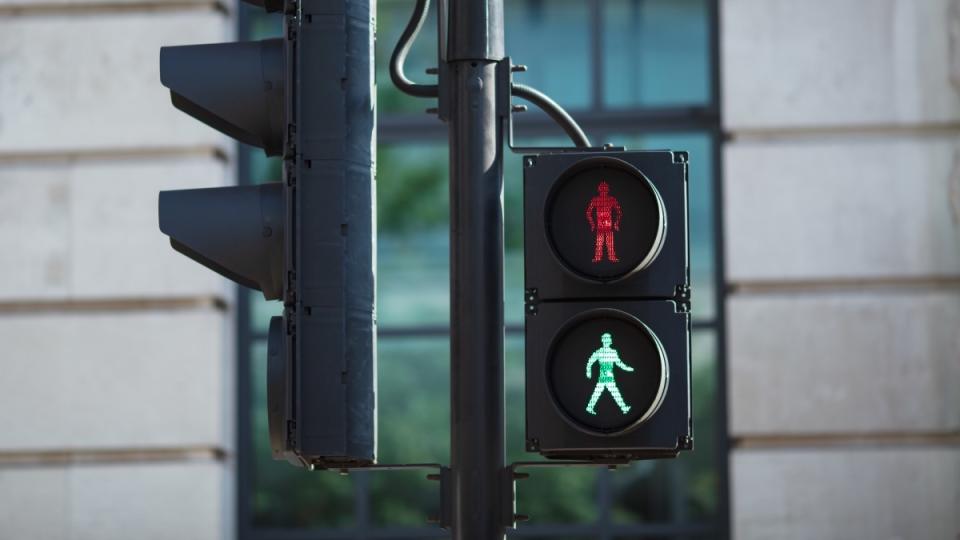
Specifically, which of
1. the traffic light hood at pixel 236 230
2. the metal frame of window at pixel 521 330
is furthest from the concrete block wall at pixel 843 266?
the traffic light hood at pixel 236 230

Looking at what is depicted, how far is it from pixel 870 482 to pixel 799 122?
2.01 m

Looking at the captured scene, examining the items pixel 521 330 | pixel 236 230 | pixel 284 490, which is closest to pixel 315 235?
pixel 236 230

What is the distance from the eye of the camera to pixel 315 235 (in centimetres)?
466

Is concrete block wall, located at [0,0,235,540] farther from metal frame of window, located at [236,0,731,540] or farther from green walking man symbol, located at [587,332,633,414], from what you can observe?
green walking man symbol, located at [587,332,633,414]

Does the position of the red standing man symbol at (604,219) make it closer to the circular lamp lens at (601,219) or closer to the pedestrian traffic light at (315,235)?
the circular lamp lens at (601,219)

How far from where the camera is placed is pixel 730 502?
9.46 m

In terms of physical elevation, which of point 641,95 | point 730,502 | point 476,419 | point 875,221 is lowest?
point 730,502

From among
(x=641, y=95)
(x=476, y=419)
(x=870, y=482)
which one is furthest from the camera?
(x=641, y=95)

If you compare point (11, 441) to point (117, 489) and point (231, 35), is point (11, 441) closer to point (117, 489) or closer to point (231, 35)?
point (117, 489)

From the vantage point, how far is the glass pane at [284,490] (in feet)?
31.6

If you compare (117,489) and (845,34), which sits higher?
(845,34)

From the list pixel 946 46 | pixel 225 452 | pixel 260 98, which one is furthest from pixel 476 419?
pixel 946 46

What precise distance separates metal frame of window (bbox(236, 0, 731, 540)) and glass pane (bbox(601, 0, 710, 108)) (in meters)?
0.05

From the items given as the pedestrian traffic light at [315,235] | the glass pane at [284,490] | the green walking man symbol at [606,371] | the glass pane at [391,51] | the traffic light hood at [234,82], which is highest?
the glass pane at [391,51]
